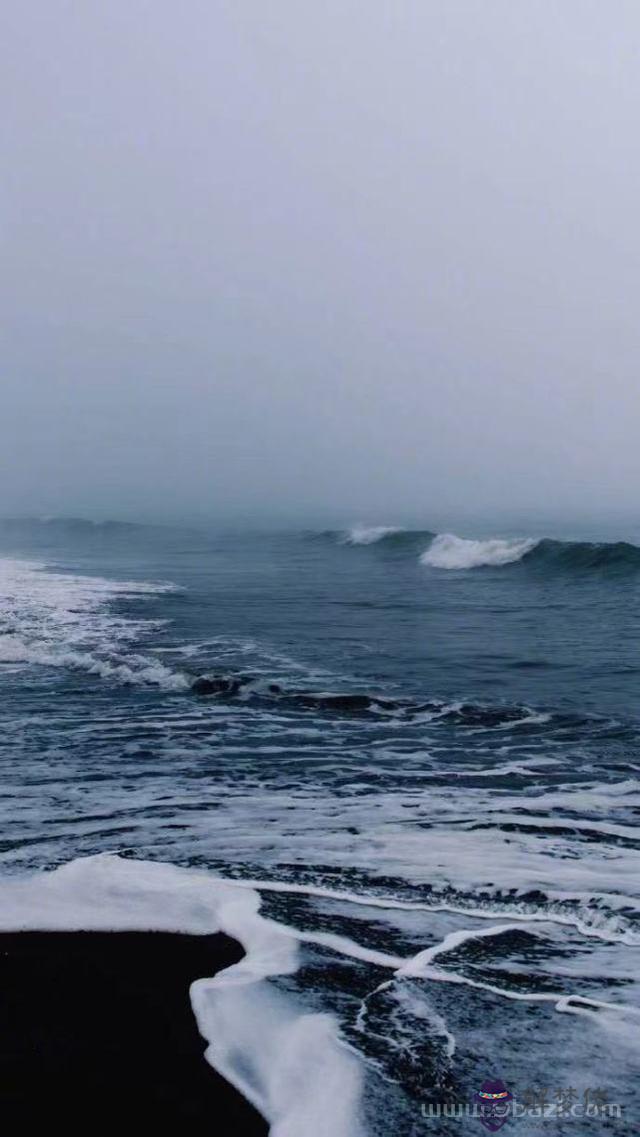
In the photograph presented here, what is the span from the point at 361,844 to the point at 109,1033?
2299 millimetres

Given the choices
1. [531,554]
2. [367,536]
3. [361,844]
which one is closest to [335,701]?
[361,844]

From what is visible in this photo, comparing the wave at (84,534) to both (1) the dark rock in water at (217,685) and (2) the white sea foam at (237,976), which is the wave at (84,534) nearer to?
(1) the dark rock in water at (217,685)

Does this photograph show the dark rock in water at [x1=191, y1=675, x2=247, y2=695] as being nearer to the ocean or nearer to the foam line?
the ocean

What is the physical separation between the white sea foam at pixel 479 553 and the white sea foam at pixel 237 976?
26.5m

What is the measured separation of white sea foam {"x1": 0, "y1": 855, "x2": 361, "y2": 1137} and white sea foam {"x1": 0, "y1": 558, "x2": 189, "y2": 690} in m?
5.28

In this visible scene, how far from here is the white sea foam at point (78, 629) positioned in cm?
1045

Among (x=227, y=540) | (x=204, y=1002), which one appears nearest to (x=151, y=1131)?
(x=204, y=1002)

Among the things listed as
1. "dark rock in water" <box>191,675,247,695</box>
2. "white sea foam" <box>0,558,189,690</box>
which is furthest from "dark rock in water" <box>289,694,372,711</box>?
"white sea foam" <box>0,558,189,690</box>

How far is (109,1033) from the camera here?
294 cm

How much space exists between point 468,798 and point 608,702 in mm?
3620

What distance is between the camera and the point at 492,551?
3098 centimetres

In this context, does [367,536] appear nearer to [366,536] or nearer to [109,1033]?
[366,536]

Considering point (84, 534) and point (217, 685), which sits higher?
point (84, 534)

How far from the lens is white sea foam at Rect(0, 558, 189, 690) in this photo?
1045 centimetres
